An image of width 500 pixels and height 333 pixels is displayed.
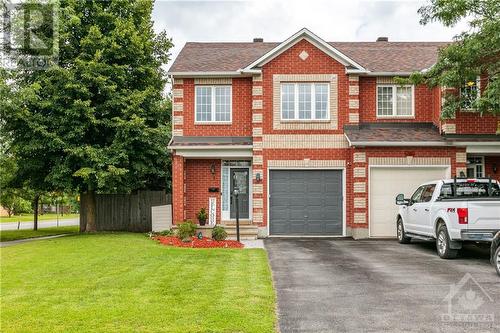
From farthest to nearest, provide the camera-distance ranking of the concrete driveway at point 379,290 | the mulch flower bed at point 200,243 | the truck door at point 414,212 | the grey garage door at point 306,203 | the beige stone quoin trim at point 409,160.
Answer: the grey garage door at point 306,203, the beige stone quoin trim at point 409,160, the mulch flower bed at point 200,243, the truck door at point 414,212, the concrete driveway at point 379,290

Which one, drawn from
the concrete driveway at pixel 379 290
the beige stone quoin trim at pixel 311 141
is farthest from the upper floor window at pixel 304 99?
the concrete driveway at pixel 379 290

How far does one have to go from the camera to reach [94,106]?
20984mm

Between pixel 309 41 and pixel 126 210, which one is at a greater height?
pixel 309 41

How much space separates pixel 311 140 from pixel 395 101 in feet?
12.3

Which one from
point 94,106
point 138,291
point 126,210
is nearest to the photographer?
point 138,291

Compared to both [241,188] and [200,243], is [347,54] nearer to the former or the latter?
[241,188]

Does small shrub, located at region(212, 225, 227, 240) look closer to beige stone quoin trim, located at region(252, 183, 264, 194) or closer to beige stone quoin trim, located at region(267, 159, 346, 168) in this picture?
beige stone quoin trim, located at region(252, 183, 264, 194)

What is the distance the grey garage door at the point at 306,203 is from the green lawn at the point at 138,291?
4989mm

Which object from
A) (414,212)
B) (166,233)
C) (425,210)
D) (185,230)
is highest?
(425,210)

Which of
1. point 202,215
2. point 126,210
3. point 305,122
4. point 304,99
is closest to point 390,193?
point 305,122

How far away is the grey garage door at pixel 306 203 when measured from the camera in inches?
768

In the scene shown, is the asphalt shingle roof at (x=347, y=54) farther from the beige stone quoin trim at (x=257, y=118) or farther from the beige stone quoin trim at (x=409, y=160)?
the beige stone quoin trim at (x=409, y=160)

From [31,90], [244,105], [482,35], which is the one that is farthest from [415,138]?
[31,90]

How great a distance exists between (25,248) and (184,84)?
8287mm
